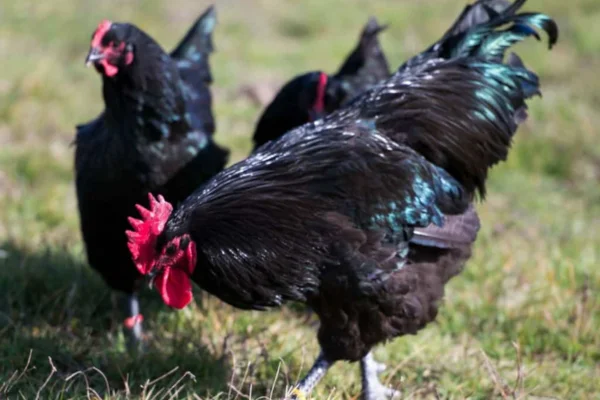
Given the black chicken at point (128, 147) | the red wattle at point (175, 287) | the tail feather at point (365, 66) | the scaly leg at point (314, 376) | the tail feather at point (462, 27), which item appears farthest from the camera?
the tail feather at point (365, 66)

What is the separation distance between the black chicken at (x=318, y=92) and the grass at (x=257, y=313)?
1.33 meters

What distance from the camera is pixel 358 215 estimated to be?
11.5 feet

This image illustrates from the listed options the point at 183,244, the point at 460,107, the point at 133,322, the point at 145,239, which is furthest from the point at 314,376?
the point at 460,107

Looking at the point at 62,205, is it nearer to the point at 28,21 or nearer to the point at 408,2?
the point at 28,21

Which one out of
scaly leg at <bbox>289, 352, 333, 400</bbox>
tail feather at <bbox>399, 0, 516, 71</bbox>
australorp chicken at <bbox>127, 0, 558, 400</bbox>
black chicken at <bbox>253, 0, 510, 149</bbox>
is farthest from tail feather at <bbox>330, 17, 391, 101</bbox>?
scaly leg at <bbox>289, 352, 333, 400</bbox>

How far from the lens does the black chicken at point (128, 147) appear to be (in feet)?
14.0

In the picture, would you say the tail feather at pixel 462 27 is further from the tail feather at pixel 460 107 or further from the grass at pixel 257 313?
the grass at pixel 257 313

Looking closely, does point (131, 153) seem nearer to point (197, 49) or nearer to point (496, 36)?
point (197, 49)

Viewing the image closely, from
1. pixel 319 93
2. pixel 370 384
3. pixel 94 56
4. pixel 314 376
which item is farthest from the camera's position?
pixel 319 93

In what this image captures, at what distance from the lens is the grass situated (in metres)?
4.05

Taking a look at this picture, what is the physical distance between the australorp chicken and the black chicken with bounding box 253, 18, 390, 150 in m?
1.17

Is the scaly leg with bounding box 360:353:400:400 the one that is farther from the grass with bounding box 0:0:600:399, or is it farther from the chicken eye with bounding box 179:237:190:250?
the chicken eye with bounding box 179:237:190:250

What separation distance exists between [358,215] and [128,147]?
4.77 ft

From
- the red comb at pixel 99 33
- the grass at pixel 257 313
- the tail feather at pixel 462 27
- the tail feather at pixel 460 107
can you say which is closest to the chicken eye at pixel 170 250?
the grass at pixel 257 313
